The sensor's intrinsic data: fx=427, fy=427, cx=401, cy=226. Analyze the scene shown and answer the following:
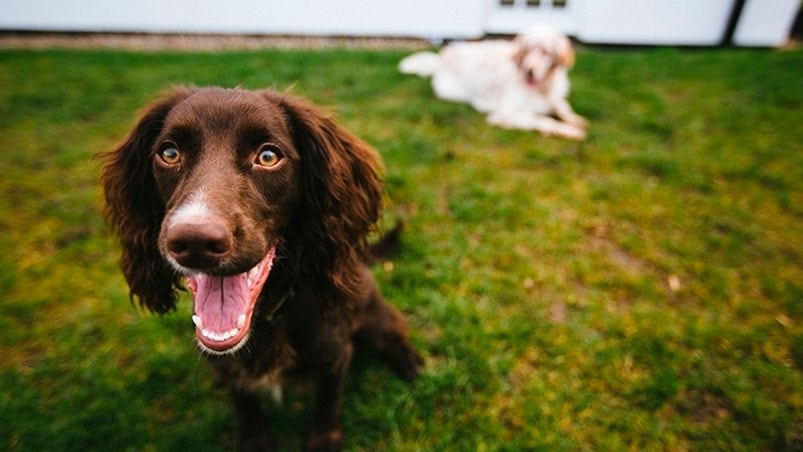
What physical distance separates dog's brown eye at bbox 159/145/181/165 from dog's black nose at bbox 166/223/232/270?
0.47m

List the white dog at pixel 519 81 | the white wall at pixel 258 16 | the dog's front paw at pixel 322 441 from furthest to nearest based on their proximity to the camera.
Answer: the white wall at pixel 258 16 → the white dog at pixel 519 81 → the dog's front paw at pixel 322 441

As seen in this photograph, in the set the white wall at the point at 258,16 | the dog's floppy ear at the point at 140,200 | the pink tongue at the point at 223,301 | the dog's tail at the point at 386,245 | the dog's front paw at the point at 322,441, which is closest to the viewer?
the pink tongue at the point at 223,301

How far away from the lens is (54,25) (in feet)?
27.0

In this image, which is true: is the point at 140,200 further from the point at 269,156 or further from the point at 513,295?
the point at 513,295

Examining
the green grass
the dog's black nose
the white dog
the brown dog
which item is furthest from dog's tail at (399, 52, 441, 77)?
the dog's black nose

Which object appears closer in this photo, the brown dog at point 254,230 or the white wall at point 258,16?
the brown dog at point 254,230

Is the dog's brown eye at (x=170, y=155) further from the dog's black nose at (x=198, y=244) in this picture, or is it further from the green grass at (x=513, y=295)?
the green grass at (x=513, y=295)

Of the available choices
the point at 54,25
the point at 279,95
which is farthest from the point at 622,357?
the point at 54,25

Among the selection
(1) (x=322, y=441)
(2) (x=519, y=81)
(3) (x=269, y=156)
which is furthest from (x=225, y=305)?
(2) (x=519, y=81)

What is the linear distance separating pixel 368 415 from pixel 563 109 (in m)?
4.38

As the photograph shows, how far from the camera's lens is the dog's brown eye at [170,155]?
5.10 feet

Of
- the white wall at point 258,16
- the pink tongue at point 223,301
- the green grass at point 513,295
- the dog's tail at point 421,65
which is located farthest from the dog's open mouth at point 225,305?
the white wall at point 258,16

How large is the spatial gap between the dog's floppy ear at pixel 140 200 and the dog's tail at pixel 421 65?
203 inches

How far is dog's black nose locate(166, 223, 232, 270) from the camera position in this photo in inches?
46.2
